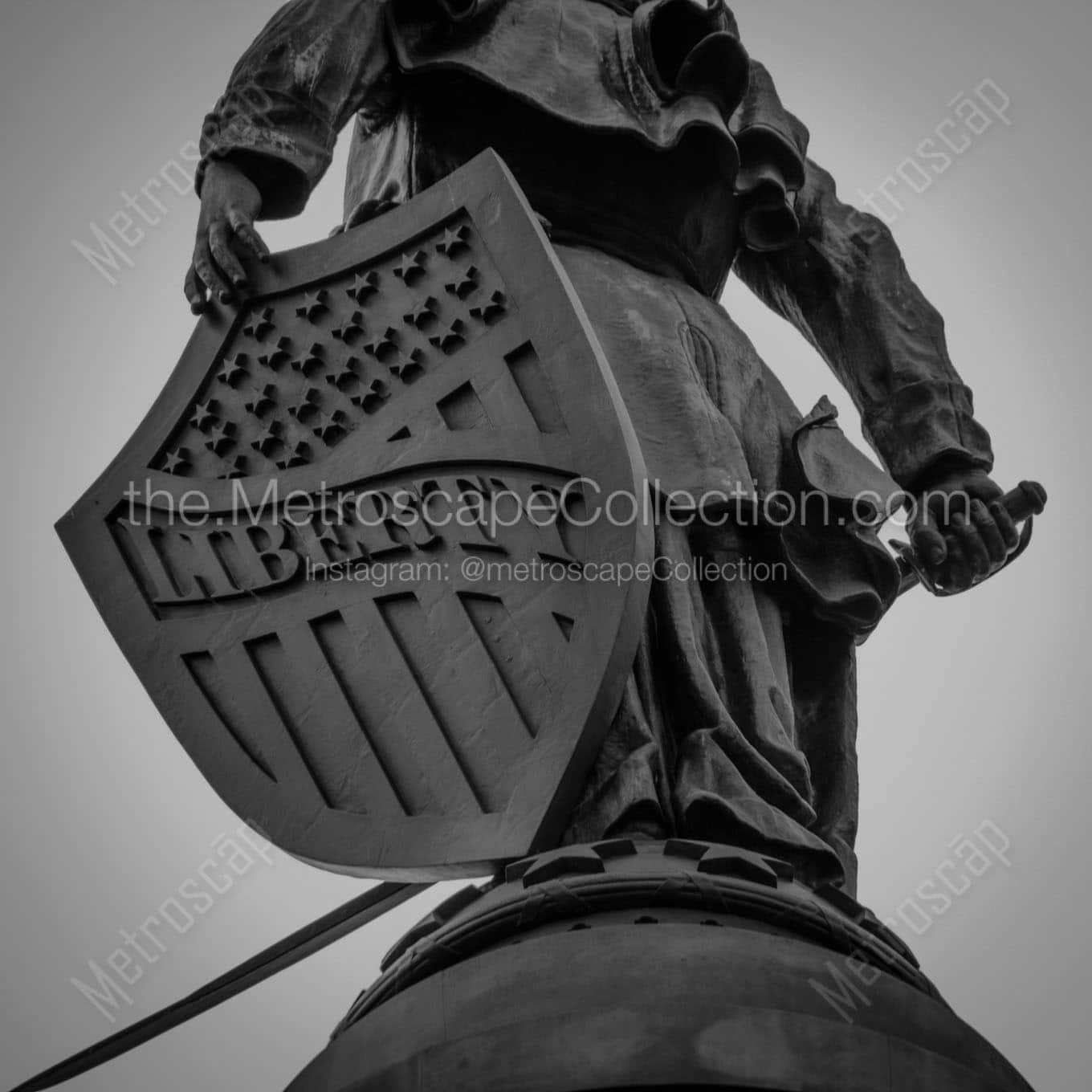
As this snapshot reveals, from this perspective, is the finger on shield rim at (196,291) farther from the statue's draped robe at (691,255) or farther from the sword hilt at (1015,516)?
the sword hilt at (1015,516)

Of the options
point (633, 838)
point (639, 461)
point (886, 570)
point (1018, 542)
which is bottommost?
point (633, 838)

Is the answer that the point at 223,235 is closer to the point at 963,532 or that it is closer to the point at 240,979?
the point at 240,979

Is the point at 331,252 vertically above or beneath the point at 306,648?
above

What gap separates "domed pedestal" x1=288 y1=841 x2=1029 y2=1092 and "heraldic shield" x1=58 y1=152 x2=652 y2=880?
286 millimetres

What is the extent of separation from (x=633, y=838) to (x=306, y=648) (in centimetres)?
101

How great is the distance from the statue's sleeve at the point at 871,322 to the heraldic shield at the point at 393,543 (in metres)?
1.65

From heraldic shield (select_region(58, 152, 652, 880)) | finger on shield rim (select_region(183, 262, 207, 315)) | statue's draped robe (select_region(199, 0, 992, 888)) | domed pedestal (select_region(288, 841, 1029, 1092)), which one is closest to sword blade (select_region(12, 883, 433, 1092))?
heraldic shield (select_region(58, 152, 652, 880))

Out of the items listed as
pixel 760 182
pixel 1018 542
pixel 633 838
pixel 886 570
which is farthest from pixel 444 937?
pixel 760 182

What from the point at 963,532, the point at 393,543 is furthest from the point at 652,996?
the point at 963,532

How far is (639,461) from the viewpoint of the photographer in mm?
4430

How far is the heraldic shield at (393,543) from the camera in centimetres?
430

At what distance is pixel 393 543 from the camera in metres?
4.73

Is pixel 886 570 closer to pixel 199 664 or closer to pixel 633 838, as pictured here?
pixel 633 838

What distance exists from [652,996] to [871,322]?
10.7 feet
